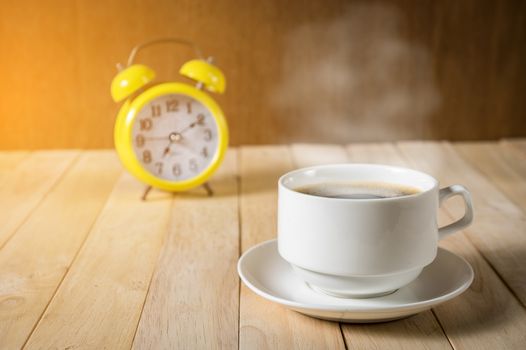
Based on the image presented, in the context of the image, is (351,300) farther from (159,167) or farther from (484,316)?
(159,167)

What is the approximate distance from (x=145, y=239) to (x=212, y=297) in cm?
23

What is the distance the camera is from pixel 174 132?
3.99ft

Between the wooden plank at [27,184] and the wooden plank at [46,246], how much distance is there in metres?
0.02

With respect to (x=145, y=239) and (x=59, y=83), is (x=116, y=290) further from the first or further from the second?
(x=59, y=83)

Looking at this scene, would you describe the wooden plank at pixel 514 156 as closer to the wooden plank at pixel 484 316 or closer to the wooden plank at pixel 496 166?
the wooden plank at pixel 496 166

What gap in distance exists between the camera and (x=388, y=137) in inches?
62.4

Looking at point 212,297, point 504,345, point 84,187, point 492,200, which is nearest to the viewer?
point 504,345

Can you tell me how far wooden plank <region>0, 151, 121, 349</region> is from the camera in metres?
0.76

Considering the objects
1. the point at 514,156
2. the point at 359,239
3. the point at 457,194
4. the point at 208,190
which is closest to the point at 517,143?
the point at 514,156

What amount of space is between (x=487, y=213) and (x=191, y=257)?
1.48ft

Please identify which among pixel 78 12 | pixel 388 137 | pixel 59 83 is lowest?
pixel 388 137

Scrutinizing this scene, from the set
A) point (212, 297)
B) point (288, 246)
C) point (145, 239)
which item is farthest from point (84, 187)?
point (288, 246)

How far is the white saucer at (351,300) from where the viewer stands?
0.65m

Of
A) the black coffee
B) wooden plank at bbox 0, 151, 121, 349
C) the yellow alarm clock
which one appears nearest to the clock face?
the yellow alarm clock
